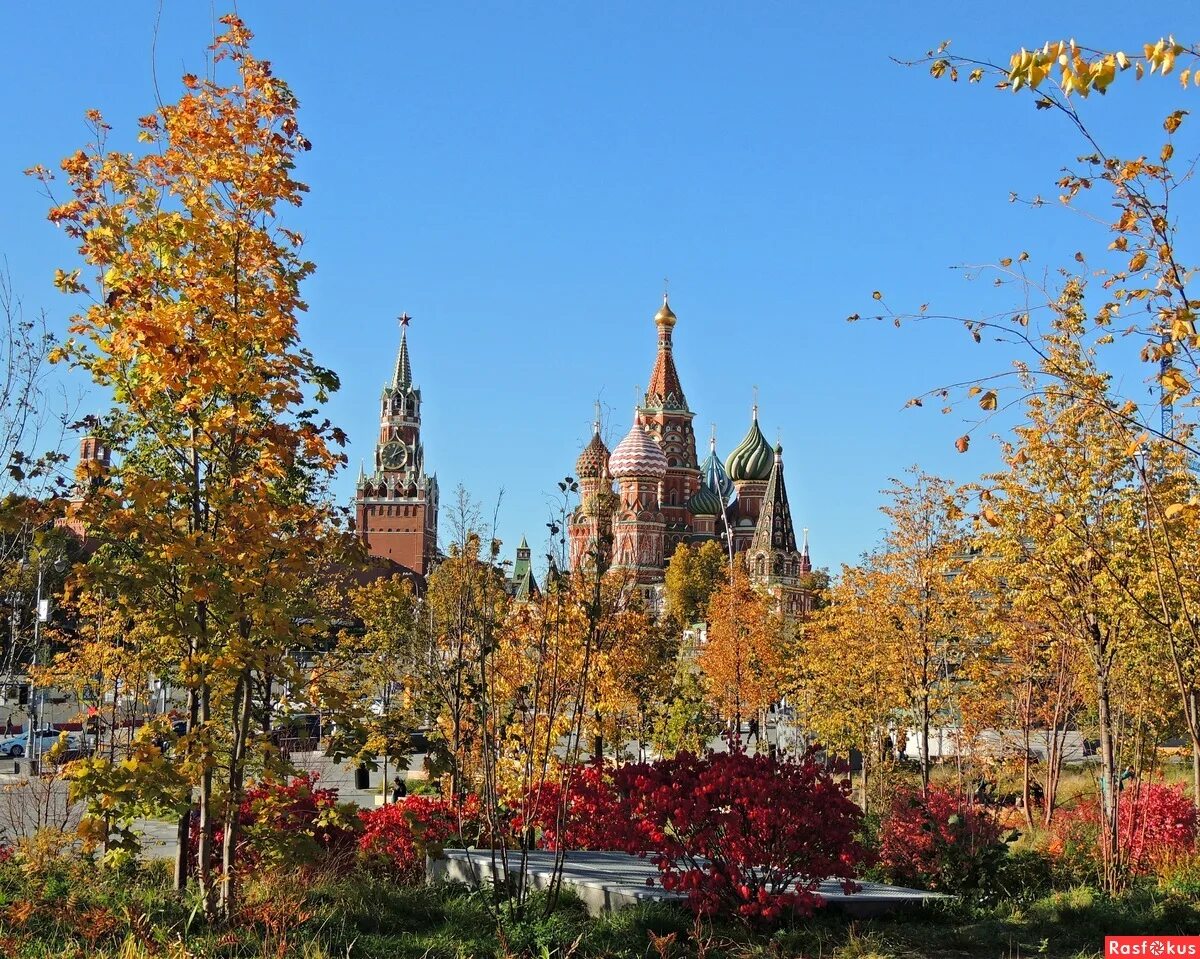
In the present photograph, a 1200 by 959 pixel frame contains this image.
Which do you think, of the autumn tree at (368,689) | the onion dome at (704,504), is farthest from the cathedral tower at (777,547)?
the autumn tree at (368,689)

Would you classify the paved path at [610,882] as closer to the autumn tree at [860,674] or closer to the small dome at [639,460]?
the autumn tree at [860,674]

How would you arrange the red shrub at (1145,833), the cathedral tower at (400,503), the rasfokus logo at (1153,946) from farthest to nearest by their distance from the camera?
the cathedral tower at (400,503) < the red shrub at (1145,833) < the rasfokus logo at (1153,946)

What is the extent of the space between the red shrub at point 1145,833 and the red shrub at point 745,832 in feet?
15.6

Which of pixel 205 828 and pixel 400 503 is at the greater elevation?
pixel 400 503

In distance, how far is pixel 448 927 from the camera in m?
9.09

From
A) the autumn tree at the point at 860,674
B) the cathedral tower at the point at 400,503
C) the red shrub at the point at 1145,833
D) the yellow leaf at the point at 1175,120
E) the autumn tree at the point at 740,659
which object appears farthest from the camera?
the cathedral tower at the point at 400,503

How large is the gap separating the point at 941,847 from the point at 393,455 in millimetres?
124395

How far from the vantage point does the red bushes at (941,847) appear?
1174 cm

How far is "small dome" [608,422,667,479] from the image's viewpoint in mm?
86500

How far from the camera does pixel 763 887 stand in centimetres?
939

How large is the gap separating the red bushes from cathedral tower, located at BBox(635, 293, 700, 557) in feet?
255

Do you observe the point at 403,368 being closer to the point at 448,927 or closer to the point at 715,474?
the point at 715,474

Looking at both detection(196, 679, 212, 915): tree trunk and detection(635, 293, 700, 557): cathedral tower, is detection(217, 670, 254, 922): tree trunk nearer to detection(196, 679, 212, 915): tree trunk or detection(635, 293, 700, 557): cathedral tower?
detection(196, 679, 212, 915): tree trunk

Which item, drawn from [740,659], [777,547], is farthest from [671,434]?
[740,659]
